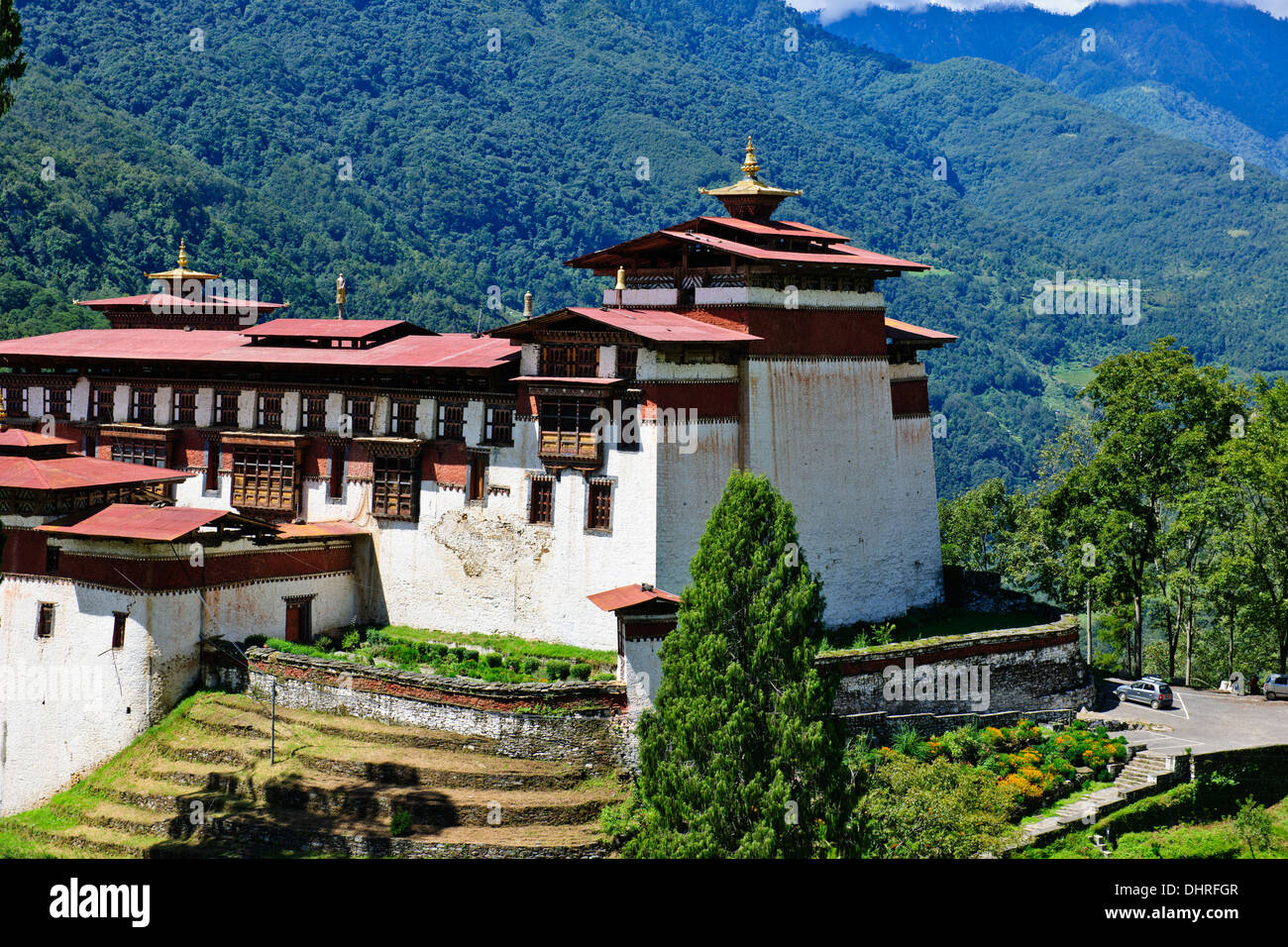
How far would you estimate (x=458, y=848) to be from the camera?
3425cm

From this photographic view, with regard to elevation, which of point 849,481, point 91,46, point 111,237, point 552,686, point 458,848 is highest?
point 91,46

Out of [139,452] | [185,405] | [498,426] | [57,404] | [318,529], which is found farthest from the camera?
[57,404]

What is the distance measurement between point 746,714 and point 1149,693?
22.3m

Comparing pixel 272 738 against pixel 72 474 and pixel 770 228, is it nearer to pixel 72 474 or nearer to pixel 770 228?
pixel 72 474

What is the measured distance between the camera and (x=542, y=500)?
42.8 metres

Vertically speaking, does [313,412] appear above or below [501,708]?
above

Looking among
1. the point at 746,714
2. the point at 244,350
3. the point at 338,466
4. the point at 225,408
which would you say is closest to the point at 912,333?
the point at 338,466

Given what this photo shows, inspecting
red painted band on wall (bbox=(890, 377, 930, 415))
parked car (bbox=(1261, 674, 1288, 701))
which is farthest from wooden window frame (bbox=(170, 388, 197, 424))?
parked car (bbox=(1261, 674, 1288, 701))

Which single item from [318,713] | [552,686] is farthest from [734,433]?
[318,713]

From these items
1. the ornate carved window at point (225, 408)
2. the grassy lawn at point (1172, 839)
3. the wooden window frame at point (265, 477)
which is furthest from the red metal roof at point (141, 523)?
the grassy lawn at point (1172, 839)

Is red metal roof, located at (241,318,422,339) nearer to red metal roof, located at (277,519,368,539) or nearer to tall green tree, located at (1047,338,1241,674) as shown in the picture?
red metal roof, located at (277,519,368,539)
